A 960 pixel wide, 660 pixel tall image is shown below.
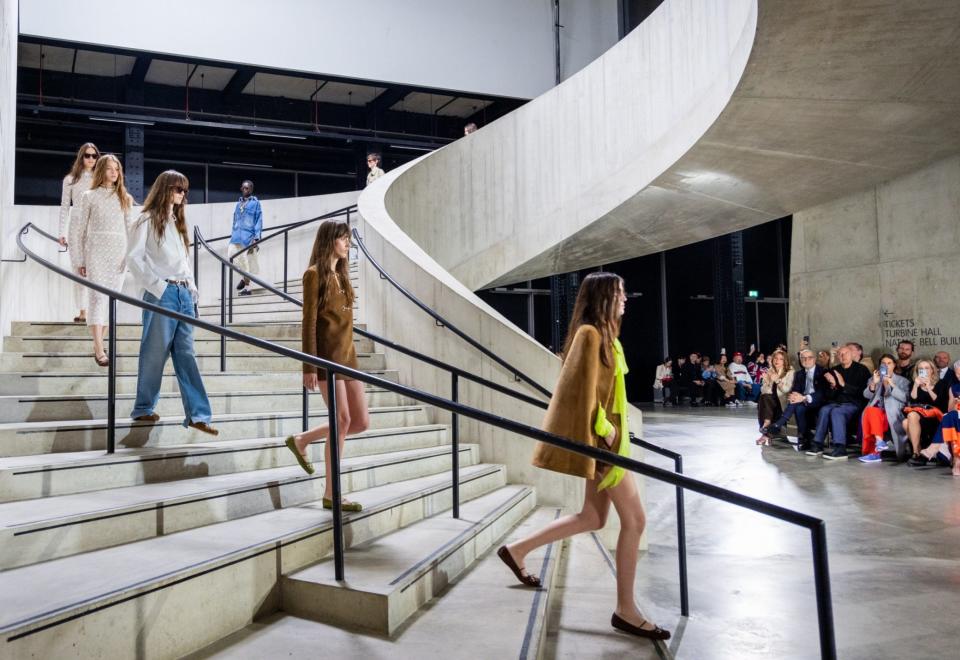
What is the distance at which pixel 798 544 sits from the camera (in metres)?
5.04

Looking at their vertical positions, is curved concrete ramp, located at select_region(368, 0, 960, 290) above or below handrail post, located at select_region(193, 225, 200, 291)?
above

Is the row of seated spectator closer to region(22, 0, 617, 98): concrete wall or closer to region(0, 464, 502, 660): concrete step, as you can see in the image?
region(0, 464, 502, 660): concrete step

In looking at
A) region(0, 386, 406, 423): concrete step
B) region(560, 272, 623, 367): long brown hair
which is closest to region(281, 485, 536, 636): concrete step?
region(560, 272, 623, 367): long brown hair

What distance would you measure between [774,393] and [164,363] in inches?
345

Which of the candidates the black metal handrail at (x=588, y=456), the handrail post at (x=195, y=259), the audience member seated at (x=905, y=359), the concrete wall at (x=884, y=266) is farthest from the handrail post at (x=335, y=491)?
the concrete wall at (x=884, y=266)

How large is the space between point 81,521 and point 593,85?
8841mm

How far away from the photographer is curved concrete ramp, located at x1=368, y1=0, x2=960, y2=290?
236 inches

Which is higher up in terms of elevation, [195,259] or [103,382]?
[195,259]

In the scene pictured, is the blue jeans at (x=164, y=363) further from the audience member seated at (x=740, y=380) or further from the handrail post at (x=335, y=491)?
the audience member seated at (x=740, y=380)

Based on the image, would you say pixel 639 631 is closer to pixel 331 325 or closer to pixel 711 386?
pixel 331 325

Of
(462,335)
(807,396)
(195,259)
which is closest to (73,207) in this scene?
(462,335)

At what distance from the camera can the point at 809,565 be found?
4500 millimetres

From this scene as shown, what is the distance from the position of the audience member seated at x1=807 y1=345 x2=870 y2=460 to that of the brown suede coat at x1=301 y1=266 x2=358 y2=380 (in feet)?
23.6

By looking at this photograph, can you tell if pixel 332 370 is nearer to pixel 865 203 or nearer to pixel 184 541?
pixel 184 541
